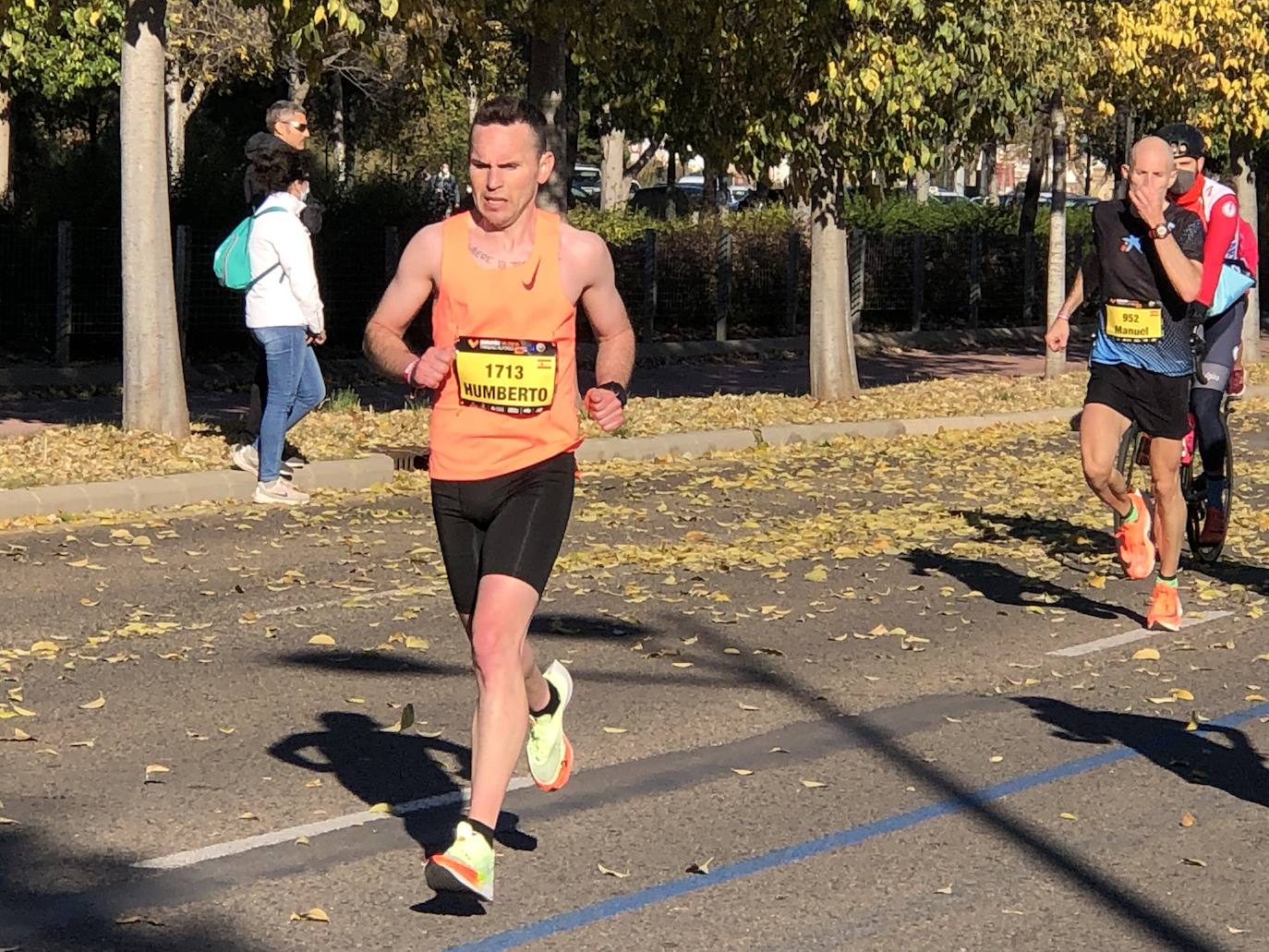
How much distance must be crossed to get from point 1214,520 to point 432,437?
6466mm

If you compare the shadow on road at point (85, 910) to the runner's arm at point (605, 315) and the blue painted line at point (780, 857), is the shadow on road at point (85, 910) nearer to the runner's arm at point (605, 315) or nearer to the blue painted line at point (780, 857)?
the blue painted line at point (780, 857)

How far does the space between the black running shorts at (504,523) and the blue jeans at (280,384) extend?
728 cm

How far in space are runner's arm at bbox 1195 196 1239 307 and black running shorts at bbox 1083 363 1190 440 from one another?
38 cm

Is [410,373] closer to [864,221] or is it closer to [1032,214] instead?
[864,221]

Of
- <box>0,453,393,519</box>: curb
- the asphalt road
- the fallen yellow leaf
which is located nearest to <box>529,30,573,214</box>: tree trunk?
<box>0,453,393,519</box>: curb

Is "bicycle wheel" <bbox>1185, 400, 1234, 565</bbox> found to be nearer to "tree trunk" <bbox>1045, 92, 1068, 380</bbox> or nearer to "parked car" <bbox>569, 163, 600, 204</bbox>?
"tree trunk" <bbox>1045, 92, 1068, 380</bbox>

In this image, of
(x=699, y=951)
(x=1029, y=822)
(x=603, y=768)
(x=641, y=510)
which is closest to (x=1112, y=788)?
(x=1029, y=822)

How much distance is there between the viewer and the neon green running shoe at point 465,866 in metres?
5.32

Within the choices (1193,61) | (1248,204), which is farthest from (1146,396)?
(1248,204)

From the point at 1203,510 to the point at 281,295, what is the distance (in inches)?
207

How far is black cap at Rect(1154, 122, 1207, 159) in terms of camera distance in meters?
9.63

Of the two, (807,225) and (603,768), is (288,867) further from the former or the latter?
(807,225)

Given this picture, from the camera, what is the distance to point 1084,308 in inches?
1459

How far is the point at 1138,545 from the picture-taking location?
32.0 feet
